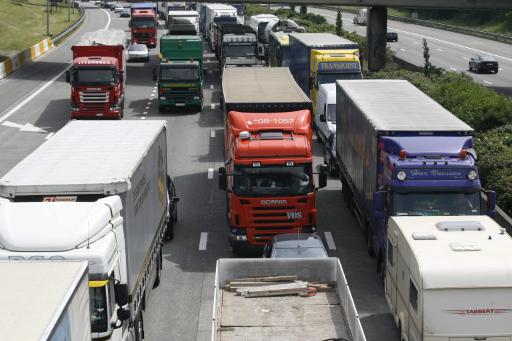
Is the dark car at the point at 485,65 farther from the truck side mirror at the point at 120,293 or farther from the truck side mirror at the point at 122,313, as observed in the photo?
the truck side mirror at the point at 122,313

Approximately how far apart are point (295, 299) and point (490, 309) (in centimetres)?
361

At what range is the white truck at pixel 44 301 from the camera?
984 centimetres

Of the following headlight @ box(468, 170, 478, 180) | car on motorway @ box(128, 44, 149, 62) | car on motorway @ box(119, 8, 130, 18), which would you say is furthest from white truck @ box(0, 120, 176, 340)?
car on motorway @ box(119, 8, 130, 18)

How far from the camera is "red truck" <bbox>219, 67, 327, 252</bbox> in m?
23.2

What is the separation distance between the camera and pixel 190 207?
2989 centimetres

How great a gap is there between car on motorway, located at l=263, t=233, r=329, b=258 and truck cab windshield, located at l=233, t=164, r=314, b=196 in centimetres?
138

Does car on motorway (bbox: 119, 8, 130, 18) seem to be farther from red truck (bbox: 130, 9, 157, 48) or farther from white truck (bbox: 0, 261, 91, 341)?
Answer: white truck (bbox: 0, 261, 91, 341)

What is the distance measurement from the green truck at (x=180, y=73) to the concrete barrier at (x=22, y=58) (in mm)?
18315

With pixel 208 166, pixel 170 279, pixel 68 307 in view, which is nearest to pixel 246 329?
pixel 68 307

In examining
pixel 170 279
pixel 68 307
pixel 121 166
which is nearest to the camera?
pixel 68 307

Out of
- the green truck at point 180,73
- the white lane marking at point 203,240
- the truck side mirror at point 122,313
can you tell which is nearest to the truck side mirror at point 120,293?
the truck side mirror at point 122,313

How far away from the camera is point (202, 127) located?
4447 cm

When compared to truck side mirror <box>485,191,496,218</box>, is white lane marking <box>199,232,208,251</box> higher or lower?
lower

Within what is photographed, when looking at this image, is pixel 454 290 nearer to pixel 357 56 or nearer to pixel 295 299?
pixel 295 299
